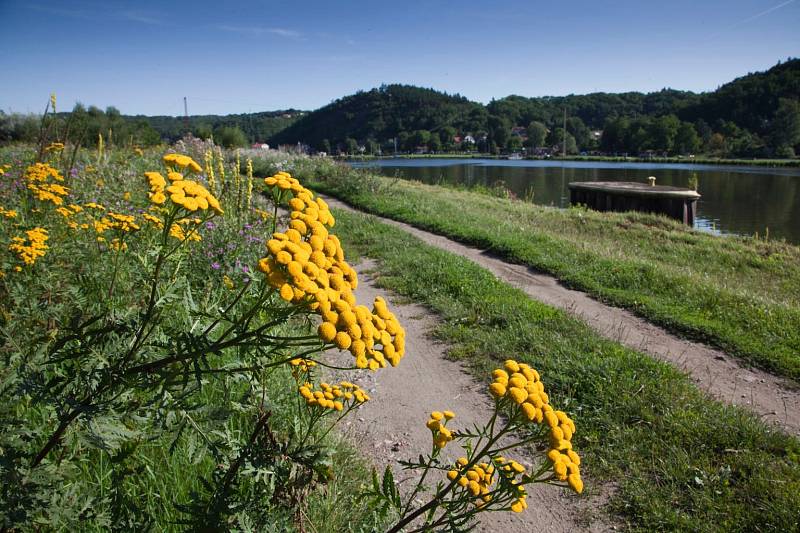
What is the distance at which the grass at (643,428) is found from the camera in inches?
113

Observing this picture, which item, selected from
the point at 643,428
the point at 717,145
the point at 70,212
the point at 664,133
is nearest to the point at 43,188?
the point at 70,212

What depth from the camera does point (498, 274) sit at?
7965 mm

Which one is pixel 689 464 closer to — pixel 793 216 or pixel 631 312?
pixel 631 312

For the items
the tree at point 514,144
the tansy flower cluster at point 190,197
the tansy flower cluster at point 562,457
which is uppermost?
the tree at point 514,144

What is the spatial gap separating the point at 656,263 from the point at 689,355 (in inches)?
189

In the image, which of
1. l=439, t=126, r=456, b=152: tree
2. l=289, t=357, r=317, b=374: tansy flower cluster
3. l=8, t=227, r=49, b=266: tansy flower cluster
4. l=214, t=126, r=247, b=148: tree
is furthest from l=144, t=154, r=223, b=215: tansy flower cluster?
l=439, t=126, r=456, b=152: tree

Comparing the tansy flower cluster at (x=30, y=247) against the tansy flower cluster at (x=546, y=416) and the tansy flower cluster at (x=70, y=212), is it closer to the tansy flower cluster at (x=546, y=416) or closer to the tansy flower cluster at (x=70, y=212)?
the tansy flower cluster at (x=70, y=212)

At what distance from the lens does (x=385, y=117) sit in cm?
12462

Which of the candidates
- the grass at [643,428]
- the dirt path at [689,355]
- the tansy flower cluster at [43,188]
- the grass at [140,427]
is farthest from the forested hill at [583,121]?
the grass at [140,427]

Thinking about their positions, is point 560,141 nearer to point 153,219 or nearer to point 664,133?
point 664,133

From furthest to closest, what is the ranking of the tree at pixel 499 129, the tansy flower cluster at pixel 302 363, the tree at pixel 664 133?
the tree at pixel 499 129 → the tree at pixel 664 133 → the tansy flower cluster at pixel 302 363

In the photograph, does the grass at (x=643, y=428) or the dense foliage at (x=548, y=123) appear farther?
the dense foliage at (x=548, y=123)

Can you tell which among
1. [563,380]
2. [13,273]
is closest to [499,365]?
[563,380]

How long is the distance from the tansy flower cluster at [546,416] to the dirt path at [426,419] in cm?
93
